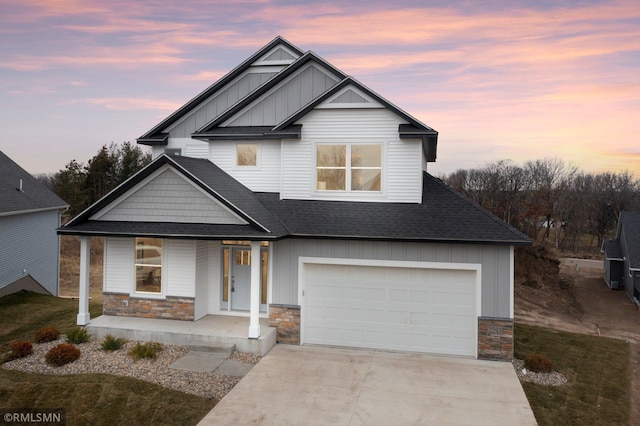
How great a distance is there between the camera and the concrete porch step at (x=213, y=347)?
429 inches

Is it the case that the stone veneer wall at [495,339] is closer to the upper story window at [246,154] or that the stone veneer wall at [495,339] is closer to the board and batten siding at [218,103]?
the upper story window at [246,154]

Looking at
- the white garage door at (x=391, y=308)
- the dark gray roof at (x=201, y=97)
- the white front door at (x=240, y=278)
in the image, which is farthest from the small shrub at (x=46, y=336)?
the white garage door at (x=391, y=308)

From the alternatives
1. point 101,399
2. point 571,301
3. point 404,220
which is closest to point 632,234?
point 571,301

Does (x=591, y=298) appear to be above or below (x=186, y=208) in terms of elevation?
below

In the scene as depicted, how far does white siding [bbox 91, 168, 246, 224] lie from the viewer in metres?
11.6

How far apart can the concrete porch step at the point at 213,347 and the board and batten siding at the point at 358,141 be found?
4.77 m

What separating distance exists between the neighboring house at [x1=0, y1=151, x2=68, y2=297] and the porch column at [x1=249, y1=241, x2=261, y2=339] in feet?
47.4

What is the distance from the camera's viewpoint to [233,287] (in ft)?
43.8

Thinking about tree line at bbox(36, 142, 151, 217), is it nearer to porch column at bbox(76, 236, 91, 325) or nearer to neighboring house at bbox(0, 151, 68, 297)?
neighboring house at bbox(0, 151, 68, 297)

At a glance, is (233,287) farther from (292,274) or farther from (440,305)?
(440,305)

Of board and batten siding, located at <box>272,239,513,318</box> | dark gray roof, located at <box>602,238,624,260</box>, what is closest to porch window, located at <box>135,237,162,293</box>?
board and batten siding, located at <box>272,239,513,318</box>

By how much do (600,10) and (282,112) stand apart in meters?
12.4

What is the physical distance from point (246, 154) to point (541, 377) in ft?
35.1

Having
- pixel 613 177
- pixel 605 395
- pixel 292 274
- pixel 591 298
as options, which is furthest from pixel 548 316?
pixel 613 177
